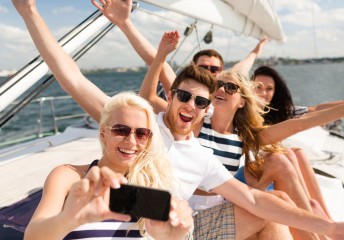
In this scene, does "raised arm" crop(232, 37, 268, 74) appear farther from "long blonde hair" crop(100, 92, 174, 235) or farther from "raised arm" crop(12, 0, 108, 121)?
"long blonde hair" crop(100, 92, 174, 235)

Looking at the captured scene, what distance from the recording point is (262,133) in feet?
7.86

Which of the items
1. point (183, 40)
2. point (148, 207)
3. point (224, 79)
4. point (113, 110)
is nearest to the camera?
point (148, 207)

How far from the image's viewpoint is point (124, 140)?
138cm

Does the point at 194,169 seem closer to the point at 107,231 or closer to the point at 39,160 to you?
the point at 107,231

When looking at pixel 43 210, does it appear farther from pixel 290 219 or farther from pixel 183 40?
pixel 183 40

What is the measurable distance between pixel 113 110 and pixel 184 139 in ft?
1.93

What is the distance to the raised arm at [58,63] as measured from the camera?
1.62 metres

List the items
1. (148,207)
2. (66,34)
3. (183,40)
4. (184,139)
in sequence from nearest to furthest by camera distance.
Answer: (148,207) < (184,139) < (66,34) < (183,40)

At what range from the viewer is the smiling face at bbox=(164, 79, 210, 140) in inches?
74.7

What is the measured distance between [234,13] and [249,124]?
2475 millimetres

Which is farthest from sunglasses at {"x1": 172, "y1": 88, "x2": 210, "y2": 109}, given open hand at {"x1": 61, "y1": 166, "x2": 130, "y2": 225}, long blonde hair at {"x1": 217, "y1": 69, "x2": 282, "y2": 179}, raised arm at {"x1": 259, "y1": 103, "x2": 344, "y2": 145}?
open hand at {"x1": 61, "y1": 166, "x2": 130, "y2": 225}

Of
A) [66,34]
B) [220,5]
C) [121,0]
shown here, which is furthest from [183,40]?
[66,34]

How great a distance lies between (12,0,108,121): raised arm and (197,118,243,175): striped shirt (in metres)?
0.80

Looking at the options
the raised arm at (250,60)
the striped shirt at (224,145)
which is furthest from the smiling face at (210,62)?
the striped shirt at (224,145)
